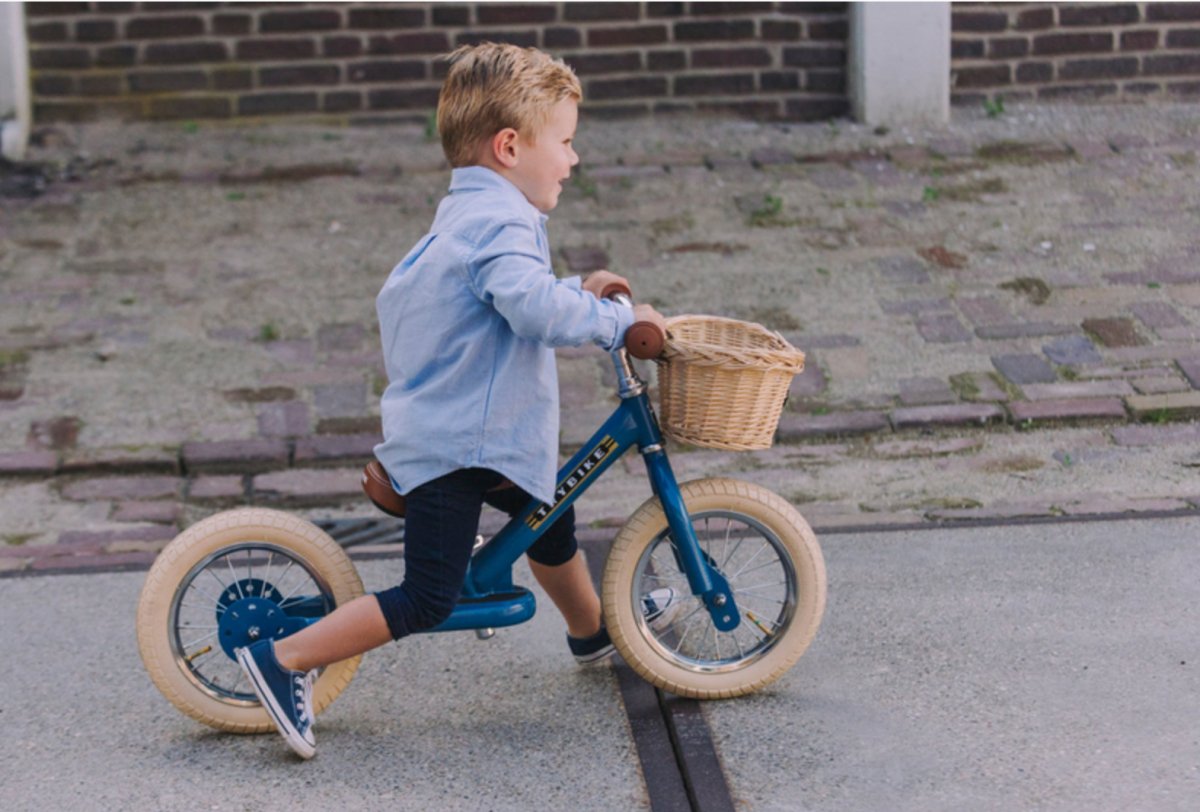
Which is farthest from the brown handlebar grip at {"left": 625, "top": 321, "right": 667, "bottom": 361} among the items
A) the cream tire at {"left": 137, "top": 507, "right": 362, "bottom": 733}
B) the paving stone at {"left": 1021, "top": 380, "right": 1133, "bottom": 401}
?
the paving stone at {"left": 1021, "top": 380, "right": 1133, "bottom": 401}

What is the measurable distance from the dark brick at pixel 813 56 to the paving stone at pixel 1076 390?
10.6 feet

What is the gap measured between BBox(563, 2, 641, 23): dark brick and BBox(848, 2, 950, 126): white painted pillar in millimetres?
1103

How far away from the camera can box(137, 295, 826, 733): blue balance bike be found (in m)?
3.60

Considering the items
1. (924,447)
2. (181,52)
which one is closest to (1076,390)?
(924,447)

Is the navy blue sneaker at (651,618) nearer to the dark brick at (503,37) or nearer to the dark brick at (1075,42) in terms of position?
the dark brick at (503,37)

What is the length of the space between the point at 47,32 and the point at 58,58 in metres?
0.13

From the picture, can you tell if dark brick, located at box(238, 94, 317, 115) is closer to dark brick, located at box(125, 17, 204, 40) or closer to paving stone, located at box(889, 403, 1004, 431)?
dark brick, located at box(125, 17, 204, 40)

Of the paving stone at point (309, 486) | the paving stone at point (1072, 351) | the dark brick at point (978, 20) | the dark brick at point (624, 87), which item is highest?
the dark brick at point (978, 20)

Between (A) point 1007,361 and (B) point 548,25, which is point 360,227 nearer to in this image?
(B) point 548,25

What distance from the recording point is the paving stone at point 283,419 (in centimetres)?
548

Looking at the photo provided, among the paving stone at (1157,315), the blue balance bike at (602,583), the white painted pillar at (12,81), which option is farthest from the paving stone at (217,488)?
the white painted pillar at (12,81)

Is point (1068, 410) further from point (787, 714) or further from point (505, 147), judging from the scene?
point (505, 147)

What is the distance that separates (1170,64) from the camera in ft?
27.2

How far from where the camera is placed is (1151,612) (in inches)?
163
